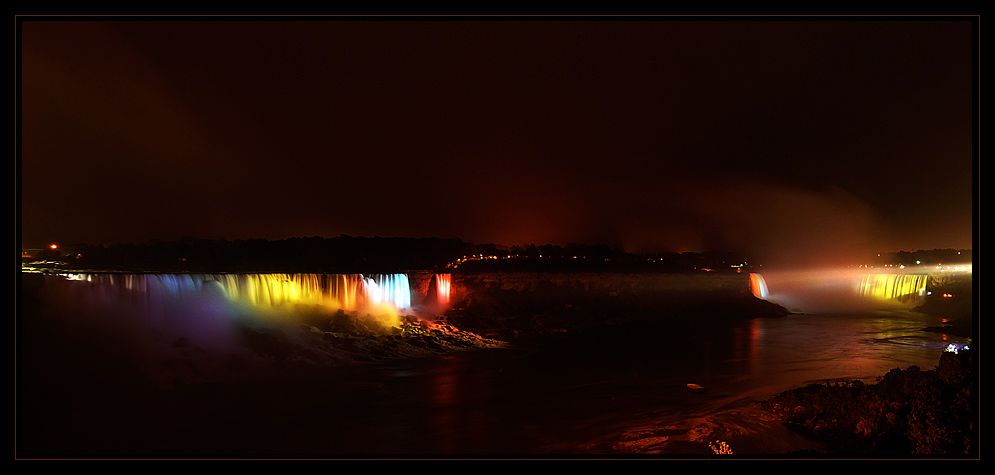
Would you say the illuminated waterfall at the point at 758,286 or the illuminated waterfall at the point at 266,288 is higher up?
the illuminated waterfall at the point at 266,288

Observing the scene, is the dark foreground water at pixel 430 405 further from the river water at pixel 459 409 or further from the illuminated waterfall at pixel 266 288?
the illuminated waterfall at pixel 266 288

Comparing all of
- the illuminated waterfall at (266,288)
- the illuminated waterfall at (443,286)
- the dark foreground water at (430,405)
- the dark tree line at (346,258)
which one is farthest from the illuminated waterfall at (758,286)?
the illuminated waterfall at (266,288)

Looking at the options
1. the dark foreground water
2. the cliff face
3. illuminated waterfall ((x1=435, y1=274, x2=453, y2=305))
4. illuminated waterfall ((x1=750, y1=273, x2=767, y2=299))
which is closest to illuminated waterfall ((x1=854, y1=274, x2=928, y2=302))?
illuminated waterfall ((x1=750, y1=273, x2=767, y2=299))

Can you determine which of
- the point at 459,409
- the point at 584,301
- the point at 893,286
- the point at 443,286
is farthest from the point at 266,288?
the point at 893,286

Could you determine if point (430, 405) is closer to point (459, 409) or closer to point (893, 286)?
point (459, 409)

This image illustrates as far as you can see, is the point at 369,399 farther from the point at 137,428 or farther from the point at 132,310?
the point at 132,310
